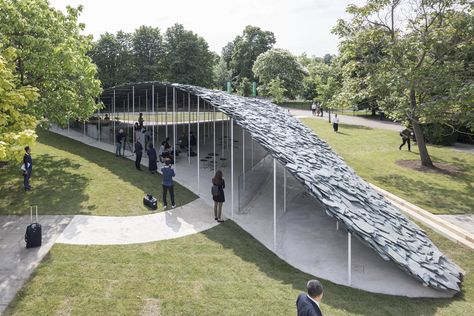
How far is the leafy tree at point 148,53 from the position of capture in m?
58.7

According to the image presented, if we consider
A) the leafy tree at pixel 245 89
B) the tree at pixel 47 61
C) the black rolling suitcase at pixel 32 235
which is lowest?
the black rolling suitcase at pixel 32 235

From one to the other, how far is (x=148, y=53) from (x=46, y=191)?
49680mm

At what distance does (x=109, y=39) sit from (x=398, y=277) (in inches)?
2106

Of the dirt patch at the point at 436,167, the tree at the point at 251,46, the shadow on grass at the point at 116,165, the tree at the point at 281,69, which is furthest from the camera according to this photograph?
the tree at the point at 251,46

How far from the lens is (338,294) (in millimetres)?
8688

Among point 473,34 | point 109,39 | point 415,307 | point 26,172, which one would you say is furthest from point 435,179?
point 109,39

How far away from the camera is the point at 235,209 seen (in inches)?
560

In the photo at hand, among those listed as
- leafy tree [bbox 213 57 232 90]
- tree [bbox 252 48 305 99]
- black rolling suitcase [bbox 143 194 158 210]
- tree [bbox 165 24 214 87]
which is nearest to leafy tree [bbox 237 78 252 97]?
tree [bbox 252 48 305 99]

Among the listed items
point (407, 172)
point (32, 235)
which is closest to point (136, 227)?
point (32, 235)

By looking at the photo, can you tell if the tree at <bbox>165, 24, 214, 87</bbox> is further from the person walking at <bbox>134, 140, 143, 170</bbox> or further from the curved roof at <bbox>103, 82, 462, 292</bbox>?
the curved roof at <bbox>103, 82, 462, 292</bbox>

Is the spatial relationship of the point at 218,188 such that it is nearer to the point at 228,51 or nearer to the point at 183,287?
the point at 183,287

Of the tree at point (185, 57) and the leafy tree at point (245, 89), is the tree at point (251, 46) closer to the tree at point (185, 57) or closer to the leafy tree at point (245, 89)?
the leafy tree at point (245, 89)

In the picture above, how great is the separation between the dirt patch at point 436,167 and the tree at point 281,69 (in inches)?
1709

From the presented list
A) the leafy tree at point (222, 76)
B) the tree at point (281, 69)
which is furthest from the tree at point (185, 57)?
the leafy tree at point (222, 76)
